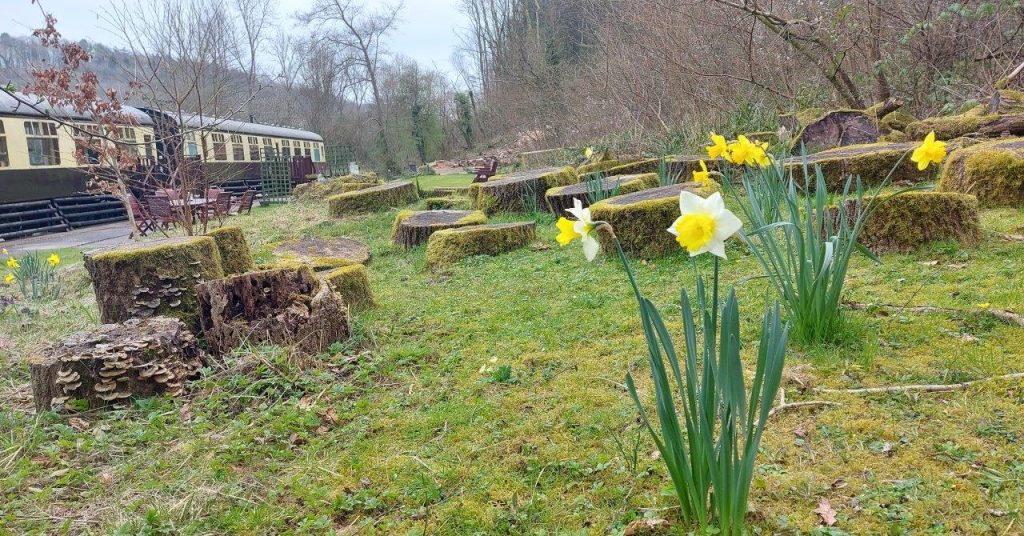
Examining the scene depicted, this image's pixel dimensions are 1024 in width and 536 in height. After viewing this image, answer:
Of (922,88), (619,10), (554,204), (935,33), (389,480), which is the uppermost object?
(619,10)

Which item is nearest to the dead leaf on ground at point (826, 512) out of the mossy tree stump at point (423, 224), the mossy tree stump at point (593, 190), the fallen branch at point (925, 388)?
the fallen branch at point (925, 388)

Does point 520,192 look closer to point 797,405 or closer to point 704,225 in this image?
point 797,405

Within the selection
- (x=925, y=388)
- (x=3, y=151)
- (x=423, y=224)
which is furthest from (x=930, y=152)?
(x=3, y=151)

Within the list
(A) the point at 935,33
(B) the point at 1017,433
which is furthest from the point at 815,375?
(A) the point at 935,33

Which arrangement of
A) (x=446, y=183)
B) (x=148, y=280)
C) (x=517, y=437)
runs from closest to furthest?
(x=517, y=437), (x=148, y=280), (x=446, y=183)

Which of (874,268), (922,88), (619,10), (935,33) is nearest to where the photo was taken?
(874,268)

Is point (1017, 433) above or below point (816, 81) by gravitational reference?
below

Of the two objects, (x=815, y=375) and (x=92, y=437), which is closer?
(x=815, y=375)

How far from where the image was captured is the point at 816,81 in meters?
9.66

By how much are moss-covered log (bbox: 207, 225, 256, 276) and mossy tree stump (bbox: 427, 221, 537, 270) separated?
5.12 ft

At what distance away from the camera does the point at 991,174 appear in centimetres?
423

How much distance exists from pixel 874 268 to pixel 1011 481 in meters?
1.99

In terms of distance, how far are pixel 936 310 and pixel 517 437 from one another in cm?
178

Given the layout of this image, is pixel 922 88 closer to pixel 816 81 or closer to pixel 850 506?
pixel 816 81
